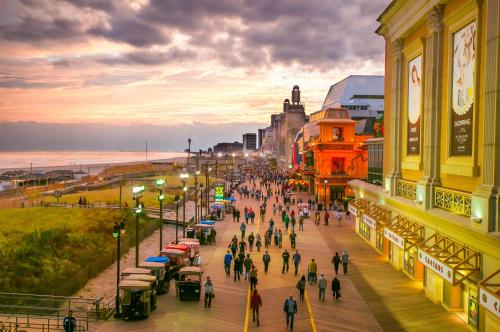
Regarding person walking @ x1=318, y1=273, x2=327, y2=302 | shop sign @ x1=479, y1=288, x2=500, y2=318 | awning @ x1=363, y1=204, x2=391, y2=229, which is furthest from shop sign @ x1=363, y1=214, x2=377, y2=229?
shop sign @ x1=479, y1=288, x2=500, y2=318

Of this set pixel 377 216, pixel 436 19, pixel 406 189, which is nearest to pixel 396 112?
pixel 406 189

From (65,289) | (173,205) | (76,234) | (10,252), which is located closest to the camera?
(65,289)

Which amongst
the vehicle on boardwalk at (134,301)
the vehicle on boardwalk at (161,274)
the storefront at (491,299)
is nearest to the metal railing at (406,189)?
the storefront at (491,299)

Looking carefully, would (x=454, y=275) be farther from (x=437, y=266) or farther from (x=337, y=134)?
(x=337, y=134)

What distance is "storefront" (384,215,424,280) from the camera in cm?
2128

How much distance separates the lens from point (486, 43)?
1479cm

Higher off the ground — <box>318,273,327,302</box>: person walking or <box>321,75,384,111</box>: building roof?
<box>321,75,384,111</box>: building roof

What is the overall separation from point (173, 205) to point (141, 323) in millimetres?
44099

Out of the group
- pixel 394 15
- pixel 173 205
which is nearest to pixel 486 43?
pixel 394 15

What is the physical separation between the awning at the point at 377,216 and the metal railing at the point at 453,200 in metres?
7.59

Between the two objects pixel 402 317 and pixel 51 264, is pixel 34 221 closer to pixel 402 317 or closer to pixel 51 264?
pixel 51 264

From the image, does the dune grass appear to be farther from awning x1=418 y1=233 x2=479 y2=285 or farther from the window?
the window

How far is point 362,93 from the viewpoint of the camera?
98812 mm

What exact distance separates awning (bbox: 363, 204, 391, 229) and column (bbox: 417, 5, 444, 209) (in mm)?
6942
